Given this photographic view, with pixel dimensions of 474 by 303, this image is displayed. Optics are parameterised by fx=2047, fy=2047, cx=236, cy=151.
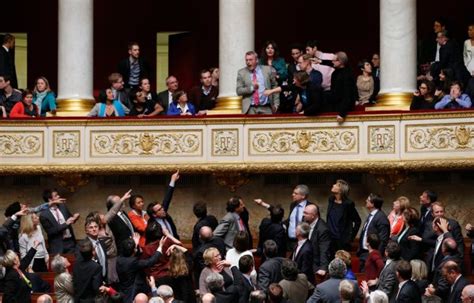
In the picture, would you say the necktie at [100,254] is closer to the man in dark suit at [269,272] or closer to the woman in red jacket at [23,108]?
the man in dark suit at [269,272]

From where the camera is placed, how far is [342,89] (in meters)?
38.0

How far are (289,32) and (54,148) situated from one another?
7210 mm

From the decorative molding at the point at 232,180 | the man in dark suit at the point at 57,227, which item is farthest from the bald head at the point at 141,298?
the decorative molding at the point at 232,180

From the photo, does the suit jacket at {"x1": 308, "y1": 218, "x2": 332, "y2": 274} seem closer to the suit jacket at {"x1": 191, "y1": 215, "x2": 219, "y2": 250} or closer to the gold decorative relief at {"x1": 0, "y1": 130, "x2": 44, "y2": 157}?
the suit jacket at {"x1": 191, "y1": 215, "x2": 219, "y2": 250}

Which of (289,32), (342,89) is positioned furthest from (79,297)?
(289,32)

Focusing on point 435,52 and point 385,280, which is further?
point 435,52

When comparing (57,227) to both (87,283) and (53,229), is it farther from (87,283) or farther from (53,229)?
(87,283)

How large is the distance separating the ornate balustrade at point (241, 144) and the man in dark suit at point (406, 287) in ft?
26.7

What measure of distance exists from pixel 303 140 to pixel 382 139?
1.55m

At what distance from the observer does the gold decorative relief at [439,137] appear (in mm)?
37938

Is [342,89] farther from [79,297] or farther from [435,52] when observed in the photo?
[79,297]

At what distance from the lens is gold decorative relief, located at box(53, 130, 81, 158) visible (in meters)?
40.5

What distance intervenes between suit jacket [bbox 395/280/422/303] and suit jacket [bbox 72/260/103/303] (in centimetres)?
477

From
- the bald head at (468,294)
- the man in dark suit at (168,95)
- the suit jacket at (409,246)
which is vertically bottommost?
the bald head at (468,294)
